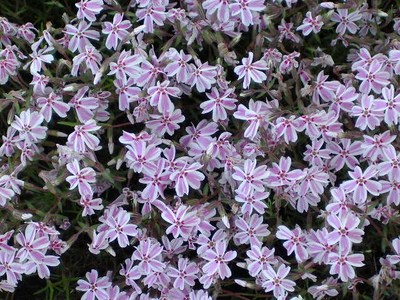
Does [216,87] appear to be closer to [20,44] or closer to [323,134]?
[323,134]

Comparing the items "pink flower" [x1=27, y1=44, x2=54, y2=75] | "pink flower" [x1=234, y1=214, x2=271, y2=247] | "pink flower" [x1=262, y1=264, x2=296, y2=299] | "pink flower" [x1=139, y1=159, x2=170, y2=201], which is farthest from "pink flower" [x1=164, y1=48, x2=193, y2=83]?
Result: "pink flower" [x1=262, y1=264, x2=296, y2=299]

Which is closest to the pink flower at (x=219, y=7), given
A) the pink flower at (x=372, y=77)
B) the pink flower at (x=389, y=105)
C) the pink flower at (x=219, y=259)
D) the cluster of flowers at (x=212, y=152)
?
the cluster of flowers at (x=212, y=152)

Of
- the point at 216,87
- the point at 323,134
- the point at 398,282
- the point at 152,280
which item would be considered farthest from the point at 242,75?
the point at 398,282

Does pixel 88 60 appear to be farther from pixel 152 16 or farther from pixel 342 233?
pixel 342 233

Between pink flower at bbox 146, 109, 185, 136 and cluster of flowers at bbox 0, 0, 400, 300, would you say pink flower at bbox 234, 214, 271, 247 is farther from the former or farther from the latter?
pink flower at bbox 146, 109, 185, 136

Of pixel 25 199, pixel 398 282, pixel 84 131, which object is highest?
pixel 84 131

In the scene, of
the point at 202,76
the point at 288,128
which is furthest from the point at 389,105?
the point at 202,76

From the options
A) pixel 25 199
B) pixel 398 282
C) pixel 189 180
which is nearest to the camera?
pixel 189 180

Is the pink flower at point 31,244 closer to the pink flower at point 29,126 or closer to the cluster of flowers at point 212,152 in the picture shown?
the cluster of flowers at point 212,152
